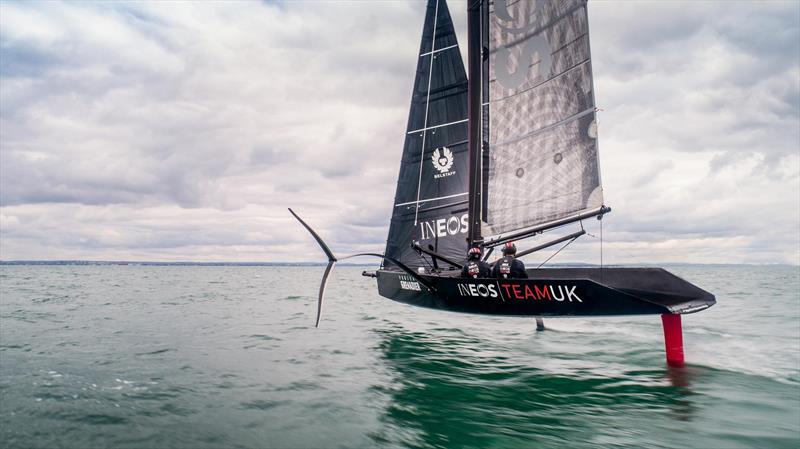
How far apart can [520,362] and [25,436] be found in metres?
8.42

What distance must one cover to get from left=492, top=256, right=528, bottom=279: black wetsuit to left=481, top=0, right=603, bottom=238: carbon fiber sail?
1.46 m

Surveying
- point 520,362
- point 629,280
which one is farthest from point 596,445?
point 629,280

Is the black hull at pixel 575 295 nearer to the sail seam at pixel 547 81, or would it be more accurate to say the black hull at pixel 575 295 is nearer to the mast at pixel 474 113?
the mast at pixel 474 113

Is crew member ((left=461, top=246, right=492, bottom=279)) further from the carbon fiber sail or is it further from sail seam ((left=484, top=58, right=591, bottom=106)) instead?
sail seam ((left=484, top=58, right=591, bottom=106))

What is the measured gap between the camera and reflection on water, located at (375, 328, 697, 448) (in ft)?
18.9

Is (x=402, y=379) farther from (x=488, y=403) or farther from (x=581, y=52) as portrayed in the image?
(x=581, y=52)

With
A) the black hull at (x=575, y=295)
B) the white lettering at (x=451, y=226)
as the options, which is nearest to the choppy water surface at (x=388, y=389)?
the black hull at (x=575, y=295)

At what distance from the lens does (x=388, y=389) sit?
311 inches

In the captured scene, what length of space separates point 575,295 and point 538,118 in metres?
4.71

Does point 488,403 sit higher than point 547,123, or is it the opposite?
point 547,123

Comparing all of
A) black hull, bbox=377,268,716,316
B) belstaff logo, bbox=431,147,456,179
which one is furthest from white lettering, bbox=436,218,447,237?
black hull, bbox=377,268,716,316

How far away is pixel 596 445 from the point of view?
17.9ft

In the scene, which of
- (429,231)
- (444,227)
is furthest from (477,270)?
(429,231)

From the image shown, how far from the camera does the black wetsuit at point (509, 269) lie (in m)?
9.80
